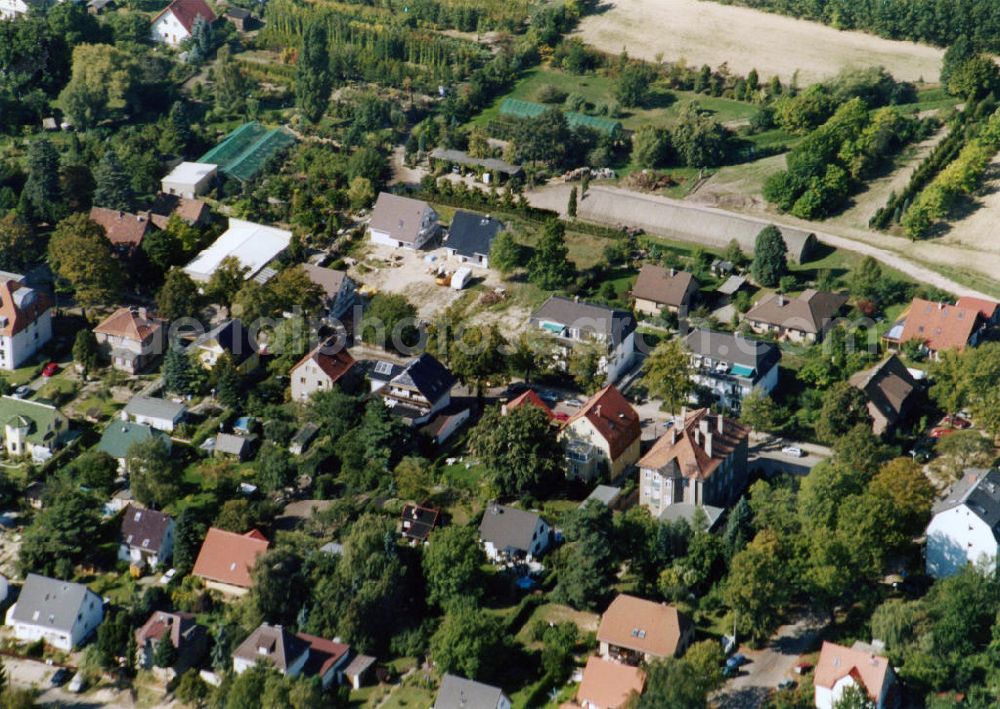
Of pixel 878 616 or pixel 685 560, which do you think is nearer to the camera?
pixel 878 616

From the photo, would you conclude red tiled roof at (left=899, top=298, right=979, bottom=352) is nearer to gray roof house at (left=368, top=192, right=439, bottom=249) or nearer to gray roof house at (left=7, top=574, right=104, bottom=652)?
gray roof house at (left=368, top=192, right=439, bottom=249)

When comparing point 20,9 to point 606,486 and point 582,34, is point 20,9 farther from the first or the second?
point 606,486

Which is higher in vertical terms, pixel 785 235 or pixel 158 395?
pixel 785 235

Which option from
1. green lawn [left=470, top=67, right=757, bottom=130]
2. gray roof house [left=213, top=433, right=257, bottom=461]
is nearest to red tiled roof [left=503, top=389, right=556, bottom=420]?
gray roof house [left=213, top=433, right=257, bottom=461]

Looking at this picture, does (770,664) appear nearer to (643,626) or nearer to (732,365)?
(643,626)

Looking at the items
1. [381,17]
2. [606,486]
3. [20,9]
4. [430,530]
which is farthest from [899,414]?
[20,9]

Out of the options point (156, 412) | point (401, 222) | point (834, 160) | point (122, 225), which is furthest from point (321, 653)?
point (834, 160)

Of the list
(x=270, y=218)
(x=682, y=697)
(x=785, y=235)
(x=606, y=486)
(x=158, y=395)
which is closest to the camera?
(x=682, y=697)
